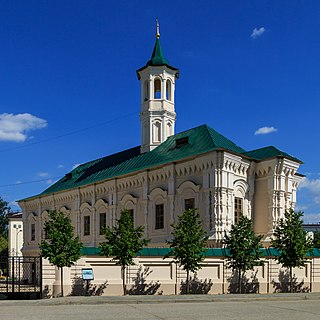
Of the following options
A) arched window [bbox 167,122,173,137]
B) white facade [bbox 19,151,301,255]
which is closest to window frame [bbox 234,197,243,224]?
white facade [bbox 19,151,301,255]

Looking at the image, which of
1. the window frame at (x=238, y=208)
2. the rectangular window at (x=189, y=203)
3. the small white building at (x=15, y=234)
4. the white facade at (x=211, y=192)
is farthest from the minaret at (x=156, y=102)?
the small white building at (x=15, y=234)

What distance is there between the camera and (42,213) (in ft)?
183

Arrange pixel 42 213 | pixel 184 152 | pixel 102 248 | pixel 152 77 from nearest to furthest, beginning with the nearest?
pixel 102 248, pixel 184 152, pixel 152 77, pixel 42 213

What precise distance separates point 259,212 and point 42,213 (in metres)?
28.4

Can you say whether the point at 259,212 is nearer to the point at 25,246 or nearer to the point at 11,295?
the point at 11,295

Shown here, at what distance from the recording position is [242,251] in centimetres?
2764

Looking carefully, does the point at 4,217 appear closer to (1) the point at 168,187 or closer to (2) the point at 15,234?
(2) the point at 15,234

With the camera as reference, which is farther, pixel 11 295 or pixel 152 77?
pixel 152 77

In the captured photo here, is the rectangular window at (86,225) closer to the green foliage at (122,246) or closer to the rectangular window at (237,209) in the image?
the rectangular window at (237,209)

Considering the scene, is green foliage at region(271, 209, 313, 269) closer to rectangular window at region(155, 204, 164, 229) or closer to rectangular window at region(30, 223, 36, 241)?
rectangular window at region(155, 204, 164, 229)

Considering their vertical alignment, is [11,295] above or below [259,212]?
below

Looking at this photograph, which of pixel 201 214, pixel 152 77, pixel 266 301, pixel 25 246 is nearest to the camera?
pixel 266 301

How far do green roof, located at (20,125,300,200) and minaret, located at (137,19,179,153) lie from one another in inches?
70.1

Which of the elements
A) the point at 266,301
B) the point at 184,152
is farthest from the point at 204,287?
the point at 184,152
